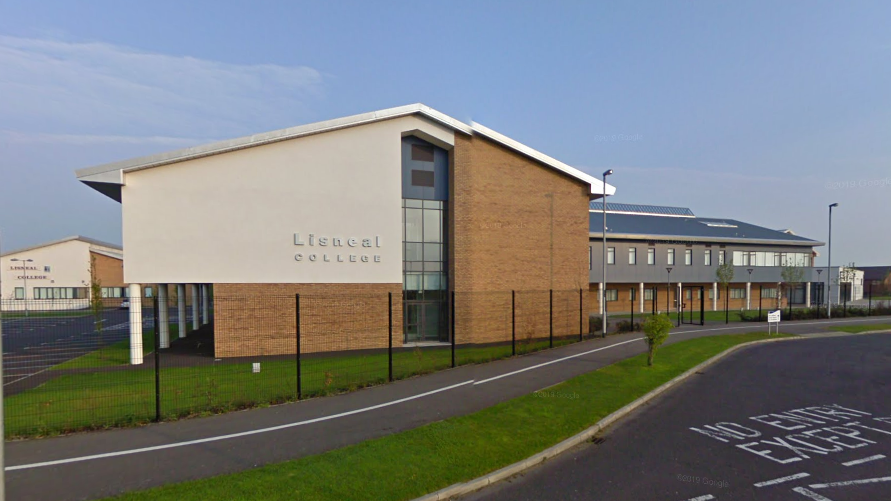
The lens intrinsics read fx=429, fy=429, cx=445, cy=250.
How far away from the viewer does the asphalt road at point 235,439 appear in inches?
245

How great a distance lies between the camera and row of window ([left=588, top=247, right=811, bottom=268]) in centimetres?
3706

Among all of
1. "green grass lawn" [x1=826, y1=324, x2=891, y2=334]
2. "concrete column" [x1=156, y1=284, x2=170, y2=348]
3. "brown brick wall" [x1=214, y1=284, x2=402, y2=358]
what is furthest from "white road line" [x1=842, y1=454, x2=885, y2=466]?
"green grass lawn" [x1=826, y1=324, x2=891, y2=334]

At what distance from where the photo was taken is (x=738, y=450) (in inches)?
288

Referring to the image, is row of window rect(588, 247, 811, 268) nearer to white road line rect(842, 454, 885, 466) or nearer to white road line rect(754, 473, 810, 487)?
white road line rect(842, 454, 885, 466)

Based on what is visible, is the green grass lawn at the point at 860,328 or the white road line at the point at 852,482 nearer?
the white road line at the point at 852,482

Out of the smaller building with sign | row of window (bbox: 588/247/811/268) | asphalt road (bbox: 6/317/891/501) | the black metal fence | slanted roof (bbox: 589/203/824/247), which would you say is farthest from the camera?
the smaller building with sign

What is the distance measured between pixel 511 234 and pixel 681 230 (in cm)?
2779

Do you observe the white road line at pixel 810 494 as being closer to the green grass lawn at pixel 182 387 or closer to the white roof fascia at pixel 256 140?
the green grass lawn at pixel 182 387

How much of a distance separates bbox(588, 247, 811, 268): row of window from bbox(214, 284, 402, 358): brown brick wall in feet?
77.0

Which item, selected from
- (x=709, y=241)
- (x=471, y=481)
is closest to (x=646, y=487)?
(x=471, y=481)

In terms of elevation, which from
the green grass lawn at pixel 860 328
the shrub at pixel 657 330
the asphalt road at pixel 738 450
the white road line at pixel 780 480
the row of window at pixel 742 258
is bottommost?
the green grass lawn at pixel 860 328

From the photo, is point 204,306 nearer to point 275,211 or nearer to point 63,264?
point 275,211

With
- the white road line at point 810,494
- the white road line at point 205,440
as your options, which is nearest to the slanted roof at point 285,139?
the white road line at point 205,440

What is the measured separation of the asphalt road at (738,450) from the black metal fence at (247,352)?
237 inches
